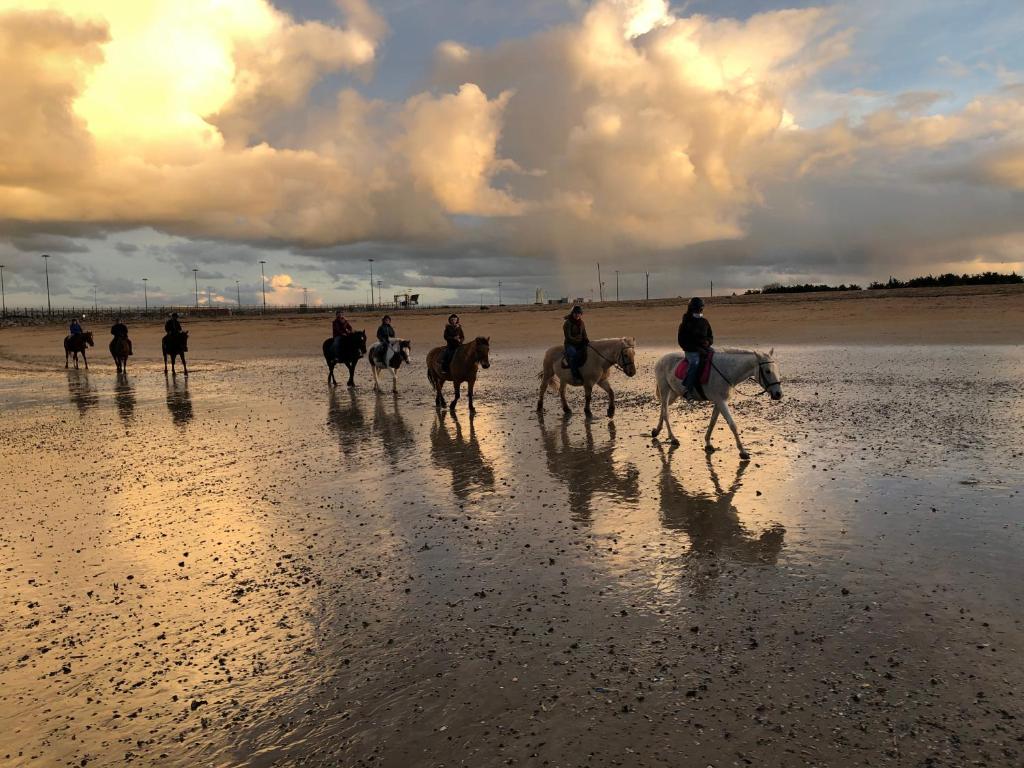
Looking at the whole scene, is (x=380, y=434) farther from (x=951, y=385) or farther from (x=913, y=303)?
(x=913, y=303)

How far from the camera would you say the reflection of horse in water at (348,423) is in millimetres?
12445

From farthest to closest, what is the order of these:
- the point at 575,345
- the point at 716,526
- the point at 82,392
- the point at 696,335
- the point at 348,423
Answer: the point at 82,392 < the point at 575,345 < the point at 348,423 < the point at 696,335 < the point at 716,526

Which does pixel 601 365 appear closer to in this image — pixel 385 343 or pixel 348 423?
pixel 348 423

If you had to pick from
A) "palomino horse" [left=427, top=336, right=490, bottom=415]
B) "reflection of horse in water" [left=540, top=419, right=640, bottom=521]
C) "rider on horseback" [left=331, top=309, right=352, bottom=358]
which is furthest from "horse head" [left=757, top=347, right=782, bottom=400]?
"rider on horseback" [left=331, top=309, right=352, bottom=358]

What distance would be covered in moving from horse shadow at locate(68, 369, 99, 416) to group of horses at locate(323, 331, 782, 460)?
7.52 m

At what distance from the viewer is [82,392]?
922 inches

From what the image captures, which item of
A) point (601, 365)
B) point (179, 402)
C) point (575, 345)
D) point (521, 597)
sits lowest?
point (521, 597)

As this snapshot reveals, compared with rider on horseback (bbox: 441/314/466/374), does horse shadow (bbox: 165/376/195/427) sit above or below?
below

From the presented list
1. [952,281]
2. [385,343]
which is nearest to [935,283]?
[952,281]

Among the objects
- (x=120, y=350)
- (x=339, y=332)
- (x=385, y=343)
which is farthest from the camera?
(x=120, y=350)

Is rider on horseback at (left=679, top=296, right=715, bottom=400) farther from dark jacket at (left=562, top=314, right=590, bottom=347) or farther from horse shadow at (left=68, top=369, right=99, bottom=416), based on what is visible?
horse shadow at (left=68, top=369, right=99, bottom=416)

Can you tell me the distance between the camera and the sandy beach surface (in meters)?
3.90

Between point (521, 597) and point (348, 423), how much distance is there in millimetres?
10467

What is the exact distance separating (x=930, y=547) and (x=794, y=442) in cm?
522
